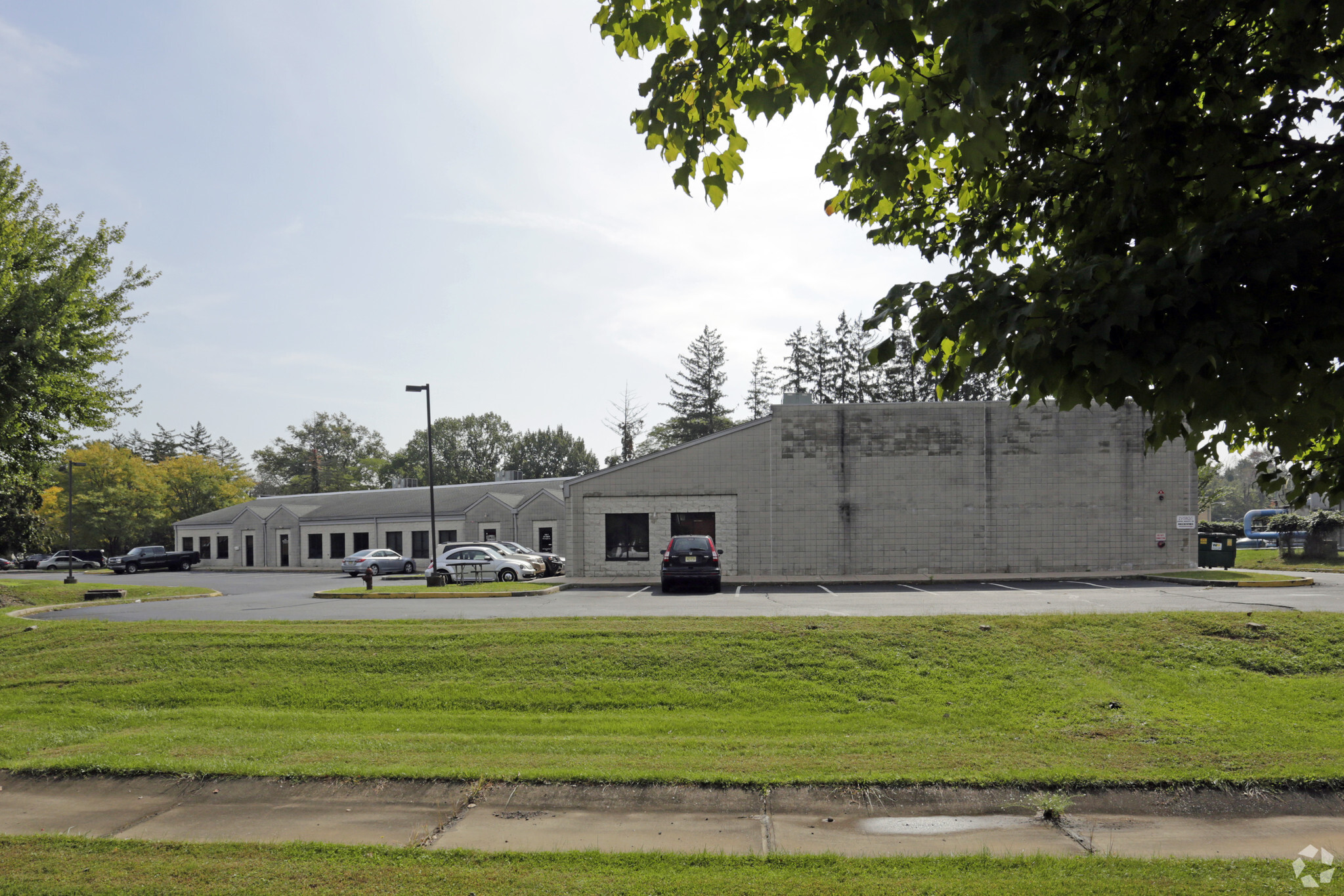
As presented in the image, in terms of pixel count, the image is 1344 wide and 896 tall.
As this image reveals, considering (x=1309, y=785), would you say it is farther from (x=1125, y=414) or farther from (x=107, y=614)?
(x=1125, y=414)

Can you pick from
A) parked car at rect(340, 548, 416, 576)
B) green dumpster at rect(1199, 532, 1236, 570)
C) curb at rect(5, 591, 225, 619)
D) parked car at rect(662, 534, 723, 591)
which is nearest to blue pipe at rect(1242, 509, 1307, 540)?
green dumpster at rect(1199, 532, 1236, 570)

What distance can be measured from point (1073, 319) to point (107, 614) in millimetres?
22713

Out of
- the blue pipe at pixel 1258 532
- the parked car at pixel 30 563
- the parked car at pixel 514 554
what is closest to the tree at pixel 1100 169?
the parked car at pixel 514 554

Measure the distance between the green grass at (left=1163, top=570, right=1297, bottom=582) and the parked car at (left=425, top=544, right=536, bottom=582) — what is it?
22.3 metres

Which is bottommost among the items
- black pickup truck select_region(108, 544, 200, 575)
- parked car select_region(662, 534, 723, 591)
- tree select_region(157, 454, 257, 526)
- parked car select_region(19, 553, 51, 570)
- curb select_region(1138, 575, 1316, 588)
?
parked car select_region(19, 553, 51, 570)

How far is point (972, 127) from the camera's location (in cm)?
374

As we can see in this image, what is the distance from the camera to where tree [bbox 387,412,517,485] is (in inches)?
4176

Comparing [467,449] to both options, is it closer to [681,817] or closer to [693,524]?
[693,524]

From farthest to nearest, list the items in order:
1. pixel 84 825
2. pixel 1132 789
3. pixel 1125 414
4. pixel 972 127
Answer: pixel 1125 414 → pixel 1132 789 → pixel 84 825 → pixel 972 127

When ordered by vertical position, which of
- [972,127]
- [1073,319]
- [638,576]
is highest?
[972,127]

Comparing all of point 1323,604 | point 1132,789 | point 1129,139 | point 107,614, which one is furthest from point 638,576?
point 1129,139

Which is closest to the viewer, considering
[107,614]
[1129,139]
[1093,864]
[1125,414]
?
[1129,139]

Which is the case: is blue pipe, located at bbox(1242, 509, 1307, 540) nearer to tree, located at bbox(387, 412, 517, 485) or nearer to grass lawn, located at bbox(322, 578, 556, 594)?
grass lawn, located at bbox(322, 578, 556, 594)

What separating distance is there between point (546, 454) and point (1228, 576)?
8613 centimetres
